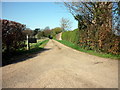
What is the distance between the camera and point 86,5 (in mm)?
11453

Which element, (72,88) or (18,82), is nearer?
(72,88)

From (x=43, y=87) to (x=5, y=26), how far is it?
6.61 metres

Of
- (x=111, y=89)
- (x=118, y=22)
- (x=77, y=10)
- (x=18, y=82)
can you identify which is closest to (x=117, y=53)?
(x=118, y=22)

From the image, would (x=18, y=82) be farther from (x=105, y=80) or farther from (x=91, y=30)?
(x=91, y=30)

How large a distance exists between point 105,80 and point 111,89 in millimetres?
572

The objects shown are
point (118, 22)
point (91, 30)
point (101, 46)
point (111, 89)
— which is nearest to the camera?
point (111, 89)

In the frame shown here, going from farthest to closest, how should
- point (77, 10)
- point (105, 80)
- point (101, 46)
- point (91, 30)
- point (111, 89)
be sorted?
point (77, 10) < point (91, 30) < point (101, 46) < point (105, 80) < point (111, 89)

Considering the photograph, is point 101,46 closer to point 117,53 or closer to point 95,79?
point 117,53

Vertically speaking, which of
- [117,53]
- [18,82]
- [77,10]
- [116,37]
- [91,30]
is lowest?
[18,82]

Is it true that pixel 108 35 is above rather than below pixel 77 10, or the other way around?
below

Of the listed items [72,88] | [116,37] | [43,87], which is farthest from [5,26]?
[116,37]

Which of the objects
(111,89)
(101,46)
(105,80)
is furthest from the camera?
(101,46)

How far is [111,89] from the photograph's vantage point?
297 centimetres

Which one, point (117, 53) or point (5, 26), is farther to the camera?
point (5, 26)
